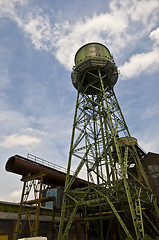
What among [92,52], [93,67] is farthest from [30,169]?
[92,52]

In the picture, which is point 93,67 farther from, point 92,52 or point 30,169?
point 30,169

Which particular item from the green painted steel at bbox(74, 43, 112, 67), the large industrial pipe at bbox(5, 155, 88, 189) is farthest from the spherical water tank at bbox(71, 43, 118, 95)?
the large industrial pipe at bbox(5, 155, 88, 189)

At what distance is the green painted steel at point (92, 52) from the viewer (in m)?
17.5

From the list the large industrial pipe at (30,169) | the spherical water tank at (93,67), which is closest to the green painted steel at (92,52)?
the spherical water tank at (93,67)

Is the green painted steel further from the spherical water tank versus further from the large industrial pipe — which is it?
the large industrial pipe

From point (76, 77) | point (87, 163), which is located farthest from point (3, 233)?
point (76, 77)

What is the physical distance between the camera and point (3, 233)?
14352 mm

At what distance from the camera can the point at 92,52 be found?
58.6 feet

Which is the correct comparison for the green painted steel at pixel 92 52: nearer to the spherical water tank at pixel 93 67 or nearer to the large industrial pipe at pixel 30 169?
the spherical water tank at pixel 93 67

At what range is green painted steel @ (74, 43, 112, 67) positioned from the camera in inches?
690

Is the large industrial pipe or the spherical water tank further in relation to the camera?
the spherical water tank

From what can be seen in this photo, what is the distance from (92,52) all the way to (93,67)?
2022mm

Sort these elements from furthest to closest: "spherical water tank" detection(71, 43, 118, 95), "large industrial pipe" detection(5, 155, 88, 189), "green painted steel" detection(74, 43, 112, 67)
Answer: "green painted steel" detection(74, 43, 112, 67) → "spherical water tank" detection(71, 43, 118, 95) → "large industrial pipe" detection(5, 155, 88, 189)

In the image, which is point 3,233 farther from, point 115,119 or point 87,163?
point 115,119
